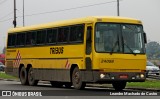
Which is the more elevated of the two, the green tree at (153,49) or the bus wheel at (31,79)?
the green tree at (153,49)

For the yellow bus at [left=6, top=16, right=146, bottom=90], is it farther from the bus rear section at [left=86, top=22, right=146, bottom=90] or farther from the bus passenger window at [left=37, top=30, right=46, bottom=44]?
the bus passenger window at [left=37, top=30, right=46, bottom=44]

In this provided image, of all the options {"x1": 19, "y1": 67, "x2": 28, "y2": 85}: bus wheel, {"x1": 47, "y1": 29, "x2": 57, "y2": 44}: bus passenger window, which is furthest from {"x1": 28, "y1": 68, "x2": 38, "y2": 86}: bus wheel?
{"x1": 47, "y1": 29, "x2": 57, "y2": 44}: bus passenger window

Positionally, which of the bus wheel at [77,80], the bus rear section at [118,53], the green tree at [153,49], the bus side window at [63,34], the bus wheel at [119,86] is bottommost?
the bus wheel at [119,86]

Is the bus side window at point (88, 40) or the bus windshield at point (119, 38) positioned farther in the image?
the bus side window at point (88, 40)

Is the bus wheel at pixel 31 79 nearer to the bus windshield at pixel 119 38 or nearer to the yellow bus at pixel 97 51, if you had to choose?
the yellow bus at pixel 97 51

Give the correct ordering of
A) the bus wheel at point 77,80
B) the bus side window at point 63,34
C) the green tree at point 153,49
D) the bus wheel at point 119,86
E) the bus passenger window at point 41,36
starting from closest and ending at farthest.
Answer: the bus wheel at point 77,80
the bus wheel at point 119,86
the bus side window at point 63,34
the bus passenger window at point 41,36
the green tree at point 153,49

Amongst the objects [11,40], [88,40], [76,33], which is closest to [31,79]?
[11,40]

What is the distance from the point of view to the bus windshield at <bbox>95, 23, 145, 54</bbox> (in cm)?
2445

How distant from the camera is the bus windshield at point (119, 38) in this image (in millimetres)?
24453

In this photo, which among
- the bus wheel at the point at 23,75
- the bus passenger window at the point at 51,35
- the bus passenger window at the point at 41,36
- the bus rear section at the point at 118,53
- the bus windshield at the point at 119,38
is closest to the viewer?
the bus rear section at the point at 118,53

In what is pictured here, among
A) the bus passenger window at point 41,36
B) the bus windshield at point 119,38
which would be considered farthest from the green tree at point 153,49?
the bus windshield at point 119,38

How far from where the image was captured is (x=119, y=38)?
2472 centimetres

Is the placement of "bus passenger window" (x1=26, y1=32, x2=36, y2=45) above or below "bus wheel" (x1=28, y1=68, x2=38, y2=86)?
above

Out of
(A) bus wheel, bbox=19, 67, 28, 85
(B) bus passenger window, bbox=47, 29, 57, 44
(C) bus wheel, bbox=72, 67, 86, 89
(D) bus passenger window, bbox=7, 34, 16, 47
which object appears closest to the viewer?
(C) bus wheel, bbox=72, 67, 86, 89
